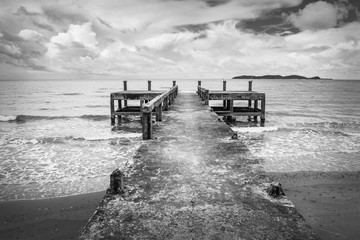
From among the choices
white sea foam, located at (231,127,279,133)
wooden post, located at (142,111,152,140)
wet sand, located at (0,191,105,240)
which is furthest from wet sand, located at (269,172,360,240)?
white sea foam, located at (231,127,279,133)

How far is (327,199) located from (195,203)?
5.99m

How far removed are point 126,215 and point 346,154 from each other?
12.4m

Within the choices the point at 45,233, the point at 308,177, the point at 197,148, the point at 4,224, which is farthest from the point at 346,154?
the point at 4,224

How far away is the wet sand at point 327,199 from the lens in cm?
543

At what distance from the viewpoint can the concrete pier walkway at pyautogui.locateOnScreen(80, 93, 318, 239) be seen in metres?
2.25

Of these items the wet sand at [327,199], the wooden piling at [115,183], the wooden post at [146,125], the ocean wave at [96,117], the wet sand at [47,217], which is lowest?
the wet sand at [47,217]

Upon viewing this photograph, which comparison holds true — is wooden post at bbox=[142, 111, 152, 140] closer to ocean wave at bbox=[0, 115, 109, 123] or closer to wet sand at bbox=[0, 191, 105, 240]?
wet sand at bbox=[0, 191, 105, 240]

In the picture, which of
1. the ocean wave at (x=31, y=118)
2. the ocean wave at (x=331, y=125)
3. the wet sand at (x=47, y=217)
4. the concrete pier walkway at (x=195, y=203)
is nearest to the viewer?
the concrete pier walkway at (x=195, y=203)

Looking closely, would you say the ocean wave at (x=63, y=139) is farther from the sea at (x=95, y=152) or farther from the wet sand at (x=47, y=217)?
the wet sand at (x=47, y=217)

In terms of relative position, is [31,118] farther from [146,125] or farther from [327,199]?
[327,199]

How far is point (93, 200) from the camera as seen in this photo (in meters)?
6.90

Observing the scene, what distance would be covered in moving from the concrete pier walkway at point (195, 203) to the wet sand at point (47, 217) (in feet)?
9.79

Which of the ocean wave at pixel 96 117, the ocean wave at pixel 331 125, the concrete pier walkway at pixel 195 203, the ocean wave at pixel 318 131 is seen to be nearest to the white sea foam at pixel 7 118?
the ocean wave at pixel 96 117

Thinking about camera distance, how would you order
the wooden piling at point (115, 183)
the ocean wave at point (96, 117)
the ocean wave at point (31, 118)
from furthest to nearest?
1. the ocean wave at point (96, 117)
2. the ocean wave at point (31, 118)
3. the wooden piling at point (115, 183)
